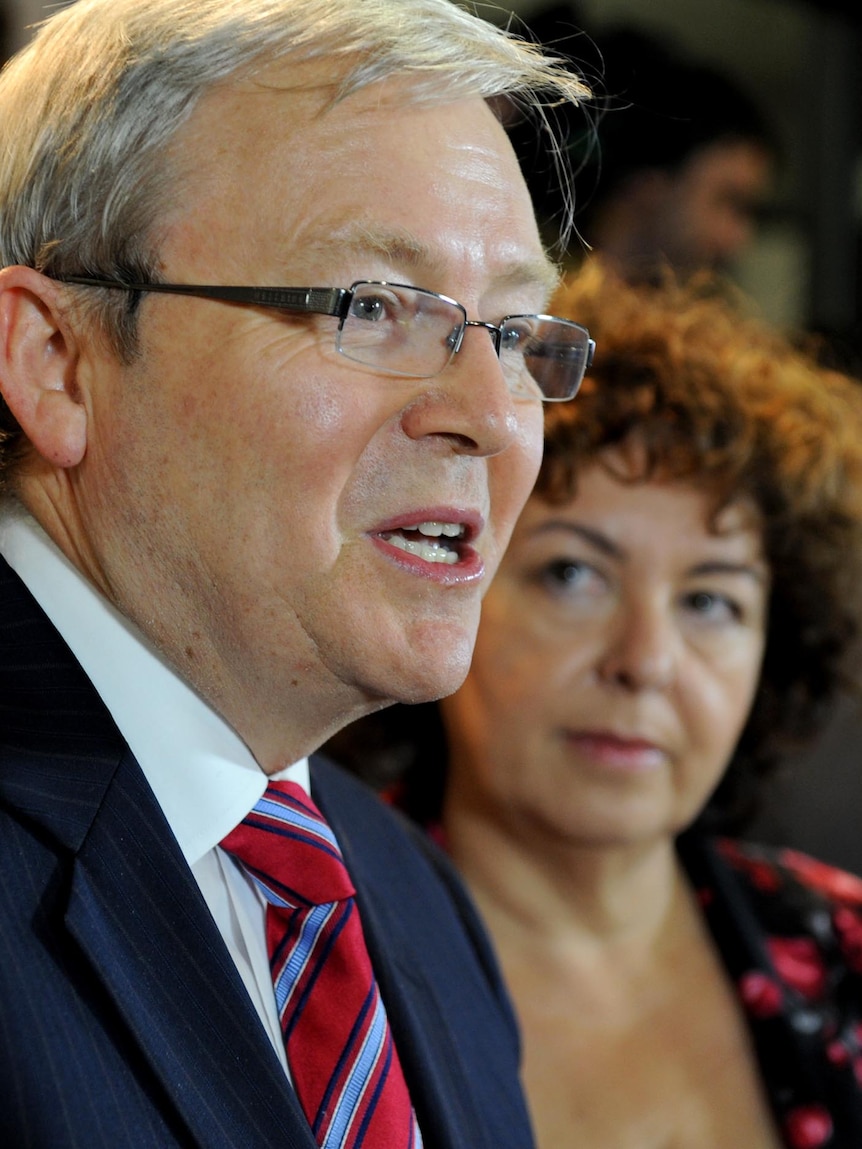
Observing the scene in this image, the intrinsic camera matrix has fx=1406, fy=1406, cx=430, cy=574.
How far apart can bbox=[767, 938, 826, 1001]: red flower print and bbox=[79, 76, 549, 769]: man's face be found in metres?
1.12

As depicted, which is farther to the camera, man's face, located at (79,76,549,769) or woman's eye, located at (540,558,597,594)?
woman's eye, located at (540,558,597,594)

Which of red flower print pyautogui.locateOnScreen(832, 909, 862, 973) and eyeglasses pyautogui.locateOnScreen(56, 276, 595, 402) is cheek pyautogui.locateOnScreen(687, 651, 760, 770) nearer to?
red flower print pyautogui.locateOnScreen(832, 909, 862, 973)

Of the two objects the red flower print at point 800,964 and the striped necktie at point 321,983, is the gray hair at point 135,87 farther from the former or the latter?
the red flower print at point 800,964

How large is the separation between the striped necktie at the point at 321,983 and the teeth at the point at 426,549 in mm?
246

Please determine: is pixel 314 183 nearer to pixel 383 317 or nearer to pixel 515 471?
pixel 383 317

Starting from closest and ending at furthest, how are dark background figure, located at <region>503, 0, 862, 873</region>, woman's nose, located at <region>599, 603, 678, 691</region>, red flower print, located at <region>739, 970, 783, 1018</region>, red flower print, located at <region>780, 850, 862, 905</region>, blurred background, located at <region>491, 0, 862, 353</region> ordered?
woman's nose, located at <region>599, 603, 678, 691</region>, red flower print, located at <region>739, 970, 783, 1018</region>, red flower print, located at <region>780, 850, 862, 905</region>, dark background figure, located at <region>503, 0, 862, 873</region>, blurred background, located at <region>491, 0, 862, 353</region>

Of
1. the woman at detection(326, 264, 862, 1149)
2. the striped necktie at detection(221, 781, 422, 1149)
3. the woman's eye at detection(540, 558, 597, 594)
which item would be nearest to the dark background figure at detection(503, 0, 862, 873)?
the woman at detection(326, 264, 862, 1149)

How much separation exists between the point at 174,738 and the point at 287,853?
148 mm

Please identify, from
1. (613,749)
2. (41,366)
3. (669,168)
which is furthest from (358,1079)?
(669,168)

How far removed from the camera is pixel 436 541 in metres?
1.29

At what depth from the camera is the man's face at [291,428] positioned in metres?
1.18

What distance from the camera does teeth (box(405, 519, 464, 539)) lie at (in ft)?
4.15

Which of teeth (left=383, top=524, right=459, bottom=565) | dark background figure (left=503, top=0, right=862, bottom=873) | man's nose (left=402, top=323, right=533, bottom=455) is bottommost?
dark background figure (left=503, top=0, right=862, bottom=873)

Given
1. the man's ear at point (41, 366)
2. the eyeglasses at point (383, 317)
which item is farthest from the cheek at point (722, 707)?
the man's ear at point (41, 366)
